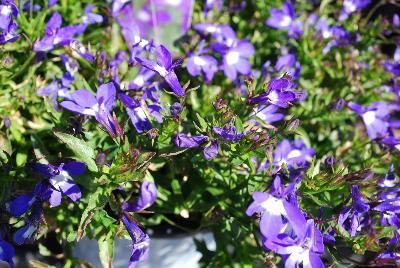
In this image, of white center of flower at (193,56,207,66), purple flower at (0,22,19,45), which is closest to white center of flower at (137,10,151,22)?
white center of flower at (193,56,207,66)

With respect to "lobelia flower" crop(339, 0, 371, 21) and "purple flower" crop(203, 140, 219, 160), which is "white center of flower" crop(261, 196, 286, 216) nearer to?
"purple flower" crop(203, 140, 219, 160)

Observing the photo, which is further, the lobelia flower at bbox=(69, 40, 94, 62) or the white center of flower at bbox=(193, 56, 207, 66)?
the white center of flower at bbox=(193, 56, 207, 66)

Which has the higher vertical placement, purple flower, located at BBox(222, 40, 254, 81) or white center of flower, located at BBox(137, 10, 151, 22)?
white center of flower, located at BBox(137, 10, 151, 22)

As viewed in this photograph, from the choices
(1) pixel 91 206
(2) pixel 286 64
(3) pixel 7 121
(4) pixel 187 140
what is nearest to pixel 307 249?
(4) pixel 187 140

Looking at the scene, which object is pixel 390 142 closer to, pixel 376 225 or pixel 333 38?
pixel 376 225

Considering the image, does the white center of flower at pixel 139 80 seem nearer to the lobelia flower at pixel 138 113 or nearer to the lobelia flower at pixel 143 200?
the lobelia flower at pixel 138 113

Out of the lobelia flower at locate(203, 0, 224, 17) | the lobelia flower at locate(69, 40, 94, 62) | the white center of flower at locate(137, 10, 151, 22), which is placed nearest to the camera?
the lobelia flower at locate(69, 40, 94, 62)
